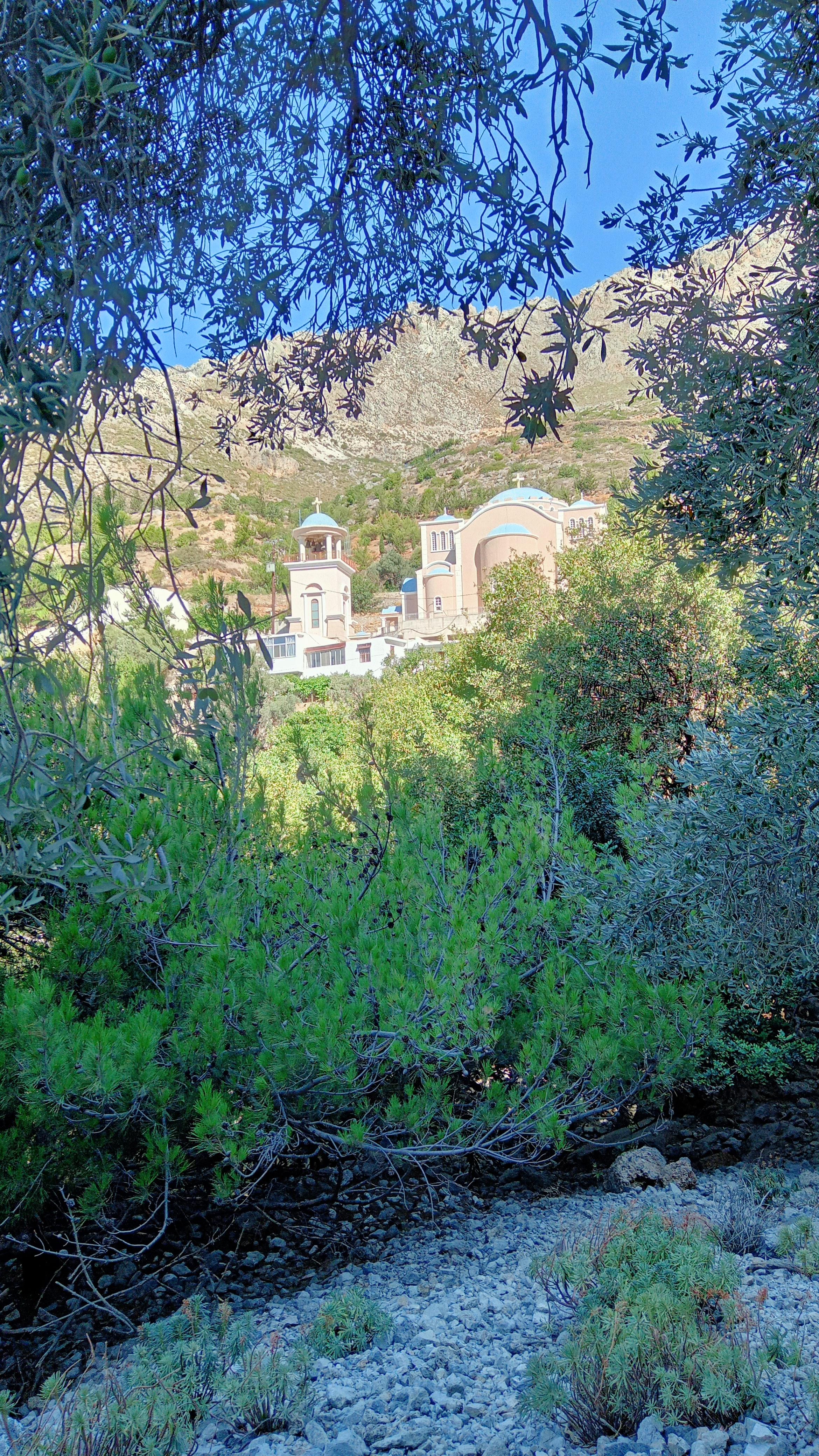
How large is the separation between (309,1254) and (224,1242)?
1.30ft

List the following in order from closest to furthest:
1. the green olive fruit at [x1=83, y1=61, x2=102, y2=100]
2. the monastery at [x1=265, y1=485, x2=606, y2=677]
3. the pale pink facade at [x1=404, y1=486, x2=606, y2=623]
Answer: the green olive fruit at [x1=83, y1=61, x2=102, y2=100] < the monastery at [x1=265, y1=485, x2=606, y2=677] < the pale pink facade at [x1=404, y1=486, x2=606, y2=623]

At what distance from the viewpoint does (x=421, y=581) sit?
113ft

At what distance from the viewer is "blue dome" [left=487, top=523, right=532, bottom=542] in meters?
28.6

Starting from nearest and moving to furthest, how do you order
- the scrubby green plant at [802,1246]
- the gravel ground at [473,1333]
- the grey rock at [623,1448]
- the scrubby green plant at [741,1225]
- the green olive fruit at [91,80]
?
the green olive fruit at [91,80] < the grey rock at [623,1448] < the gravel ground at [473,1333] < the scrubby green plant at [802,1246] < the scrubby green plant at [741,1225]

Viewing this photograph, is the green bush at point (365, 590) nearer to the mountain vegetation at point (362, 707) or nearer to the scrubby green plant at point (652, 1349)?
the mountain vegetation at point (362, 707)

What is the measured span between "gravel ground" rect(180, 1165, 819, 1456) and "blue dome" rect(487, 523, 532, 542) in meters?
25.6

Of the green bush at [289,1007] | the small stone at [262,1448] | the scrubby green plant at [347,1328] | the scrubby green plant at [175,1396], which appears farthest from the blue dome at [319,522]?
the small stone at [262,1448]


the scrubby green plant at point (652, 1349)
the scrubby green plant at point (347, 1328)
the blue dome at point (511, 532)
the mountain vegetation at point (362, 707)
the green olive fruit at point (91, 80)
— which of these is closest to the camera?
the green olive fruit at point (91, 80)

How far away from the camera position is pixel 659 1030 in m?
4.38

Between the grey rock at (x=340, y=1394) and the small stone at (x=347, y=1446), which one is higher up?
the small stone at (x=347, y=1446)

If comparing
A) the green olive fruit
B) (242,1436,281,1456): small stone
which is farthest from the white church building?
the green olive fruit

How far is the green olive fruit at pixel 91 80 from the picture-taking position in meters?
1.12

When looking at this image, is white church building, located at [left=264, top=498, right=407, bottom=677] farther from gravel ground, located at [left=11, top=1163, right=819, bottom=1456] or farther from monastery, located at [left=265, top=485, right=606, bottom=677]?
gravel ground, located at [left=11, top=1163, right=819, bottom=1456]

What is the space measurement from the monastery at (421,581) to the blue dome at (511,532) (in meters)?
0.03
